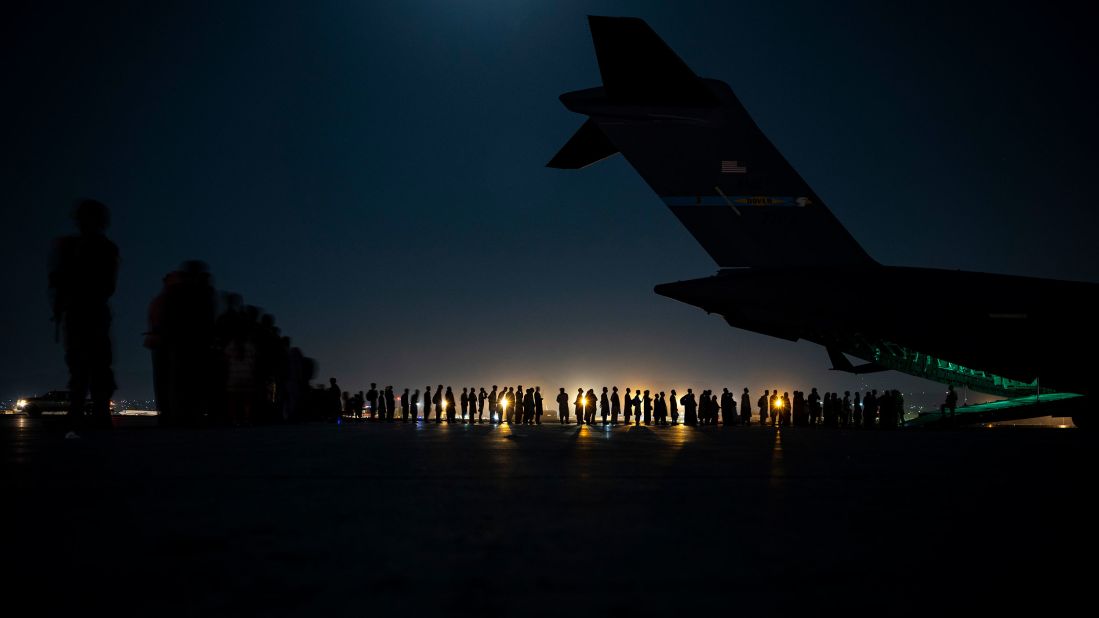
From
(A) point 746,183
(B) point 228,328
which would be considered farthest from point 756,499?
(B) point 228,328

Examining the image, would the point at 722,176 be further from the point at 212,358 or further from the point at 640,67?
the point at 212,358

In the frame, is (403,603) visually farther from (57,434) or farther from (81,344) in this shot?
(57,434)

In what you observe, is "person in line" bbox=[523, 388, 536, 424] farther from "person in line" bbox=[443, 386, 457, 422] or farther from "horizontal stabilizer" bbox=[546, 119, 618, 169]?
"horizontal stabilizer" bbox=[546, 119, 618, 169]

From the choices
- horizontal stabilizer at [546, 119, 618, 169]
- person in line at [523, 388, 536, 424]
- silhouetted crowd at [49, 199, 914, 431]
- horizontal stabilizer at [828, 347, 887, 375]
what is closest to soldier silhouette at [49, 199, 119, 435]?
silhouetted crowd at [49, 199, 914, 431]

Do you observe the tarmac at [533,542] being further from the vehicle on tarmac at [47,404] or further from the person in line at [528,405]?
the vehicle on tarmac at [47,404]

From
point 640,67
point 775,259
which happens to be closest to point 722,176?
point 775,259

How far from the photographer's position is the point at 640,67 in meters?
8.37

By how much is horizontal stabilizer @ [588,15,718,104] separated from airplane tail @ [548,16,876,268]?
0.03 metres

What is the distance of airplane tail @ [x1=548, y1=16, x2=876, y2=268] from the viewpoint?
347 inches

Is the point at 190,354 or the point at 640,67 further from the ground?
the point at 640,67

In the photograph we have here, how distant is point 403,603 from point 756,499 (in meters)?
2.11

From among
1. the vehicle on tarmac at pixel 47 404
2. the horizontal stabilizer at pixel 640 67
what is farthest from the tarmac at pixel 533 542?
the vehicle on tarmac at pixel 47 404

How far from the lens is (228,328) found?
1204 centimetres

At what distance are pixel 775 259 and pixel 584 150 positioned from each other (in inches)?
114
